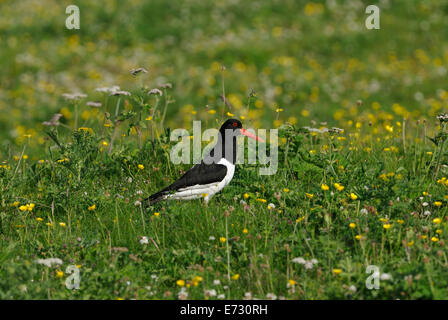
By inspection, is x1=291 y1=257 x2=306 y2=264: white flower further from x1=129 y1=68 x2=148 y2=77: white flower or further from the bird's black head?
x1=129 y1=68 x2=148 y2=77: white flower

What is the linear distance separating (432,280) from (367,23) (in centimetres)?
1433

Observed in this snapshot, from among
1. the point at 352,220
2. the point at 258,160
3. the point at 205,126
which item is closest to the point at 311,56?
the point at 205,126

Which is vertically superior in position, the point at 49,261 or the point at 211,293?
the point at 49,261

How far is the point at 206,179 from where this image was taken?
242 inches

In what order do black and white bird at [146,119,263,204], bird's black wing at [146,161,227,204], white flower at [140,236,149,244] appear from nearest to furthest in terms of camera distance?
1. white flower at [140,236,149,244]
2. black and white bird at [146,119,263,204]
3. bird's black wing at [146,161,227,204]

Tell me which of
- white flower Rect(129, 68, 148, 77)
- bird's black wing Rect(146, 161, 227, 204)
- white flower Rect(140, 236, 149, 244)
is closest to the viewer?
white flower Rect(140, 236, 149, 244)

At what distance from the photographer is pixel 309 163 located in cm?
654

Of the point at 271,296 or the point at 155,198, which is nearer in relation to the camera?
the point at 271,296

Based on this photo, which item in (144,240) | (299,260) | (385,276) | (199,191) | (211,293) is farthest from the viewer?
(199,191)

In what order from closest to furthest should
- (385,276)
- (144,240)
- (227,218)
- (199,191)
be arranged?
1. (385,276)
2. (144,240)
3. (227,218)
4. (199,191)

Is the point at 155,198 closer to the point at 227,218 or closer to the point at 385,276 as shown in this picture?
the point at 227,218

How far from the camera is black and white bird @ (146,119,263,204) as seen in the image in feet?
19.6

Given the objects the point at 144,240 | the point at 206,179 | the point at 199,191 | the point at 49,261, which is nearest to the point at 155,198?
the point at 199,191

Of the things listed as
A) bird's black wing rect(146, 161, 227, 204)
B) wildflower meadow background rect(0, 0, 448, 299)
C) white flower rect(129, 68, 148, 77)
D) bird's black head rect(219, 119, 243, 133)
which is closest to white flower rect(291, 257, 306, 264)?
wildflower meadow background rect(0, 0, 448, 299)
